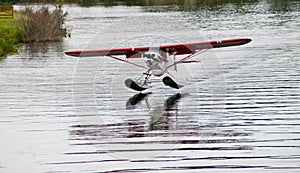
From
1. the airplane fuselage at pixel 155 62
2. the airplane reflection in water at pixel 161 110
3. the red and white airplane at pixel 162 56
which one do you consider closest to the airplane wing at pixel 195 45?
the red and white airplane at pixel 162 56

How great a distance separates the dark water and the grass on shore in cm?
67

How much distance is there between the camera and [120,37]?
42.8 meters

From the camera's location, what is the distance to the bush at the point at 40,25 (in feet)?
127

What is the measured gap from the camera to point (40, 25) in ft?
130

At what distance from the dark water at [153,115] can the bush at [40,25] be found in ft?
13.9

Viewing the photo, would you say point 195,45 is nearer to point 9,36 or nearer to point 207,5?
point 9,36

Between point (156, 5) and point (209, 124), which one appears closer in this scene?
point (209, 124)

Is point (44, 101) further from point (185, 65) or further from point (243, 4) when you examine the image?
point (243, 4)

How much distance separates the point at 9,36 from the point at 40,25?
3085mm

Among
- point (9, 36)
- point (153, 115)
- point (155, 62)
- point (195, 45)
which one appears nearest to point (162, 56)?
point (155, 62)

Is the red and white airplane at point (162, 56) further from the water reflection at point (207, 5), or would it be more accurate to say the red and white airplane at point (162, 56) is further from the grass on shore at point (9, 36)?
the water reflection at point (207, 5)

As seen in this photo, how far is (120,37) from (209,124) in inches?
1088

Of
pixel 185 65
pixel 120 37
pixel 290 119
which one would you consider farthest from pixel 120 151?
pixel 120 37

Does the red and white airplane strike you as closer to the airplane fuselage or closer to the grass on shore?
the airplane fuselage
